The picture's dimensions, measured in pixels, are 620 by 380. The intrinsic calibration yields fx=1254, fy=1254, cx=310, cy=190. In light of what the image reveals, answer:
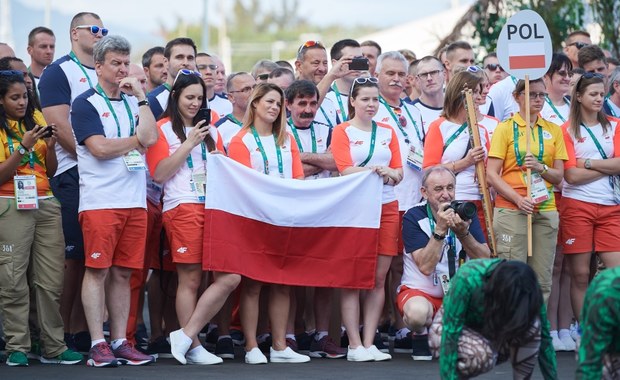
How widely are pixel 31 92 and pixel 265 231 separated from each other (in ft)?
7.18

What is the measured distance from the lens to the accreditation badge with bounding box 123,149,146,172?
31.6 feet

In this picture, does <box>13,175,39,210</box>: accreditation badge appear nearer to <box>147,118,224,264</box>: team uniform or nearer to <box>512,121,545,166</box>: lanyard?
<box>147,118,224,264</box>: team uniform

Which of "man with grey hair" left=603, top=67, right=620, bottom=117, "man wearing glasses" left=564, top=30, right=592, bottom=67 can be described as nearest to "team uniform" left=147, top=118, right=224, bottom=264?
"man with grey hair" left=603, top=67, right=620, bottom=117

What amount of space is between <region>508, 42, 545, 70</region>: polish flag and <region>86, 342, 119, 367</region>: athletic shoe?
13.6 ft

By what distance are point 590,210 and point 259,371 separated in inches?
132

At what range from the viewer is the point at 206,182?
9930mm

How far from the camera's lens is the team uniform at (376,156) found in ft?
33.8

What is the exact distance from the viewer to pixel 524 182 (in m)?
10.4

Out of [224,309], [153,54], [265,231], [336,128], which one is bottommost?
[224,309]

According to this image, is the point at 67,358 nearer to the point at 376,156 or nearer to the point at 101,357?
the point at 101,357

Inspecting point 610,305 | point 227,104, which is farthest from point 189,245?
point 610,305

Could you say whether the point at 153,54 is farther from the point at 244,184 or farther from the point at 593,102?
the point at 593,102

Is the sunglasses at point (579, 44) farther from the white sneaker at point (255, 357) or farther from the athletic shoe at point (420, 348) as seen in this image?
the white sneaker at point (255, 357)

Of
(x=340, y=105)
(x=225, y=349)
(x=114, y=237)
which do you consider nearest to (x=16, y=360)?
(x=114, y=237)
